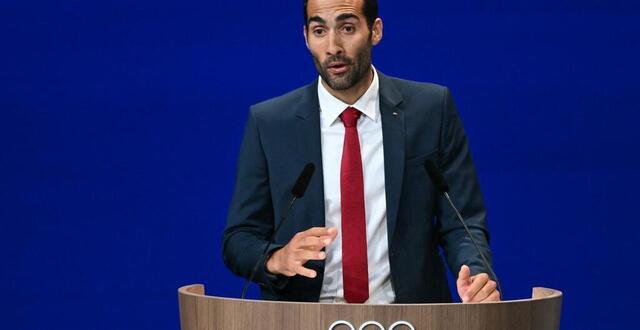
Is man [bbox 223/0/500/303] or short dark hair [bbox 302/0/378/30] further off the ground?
short dark hair [bbox 302/0/378/30]

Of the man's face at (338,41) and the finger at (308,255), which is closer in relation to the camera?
the finger at (308,255)

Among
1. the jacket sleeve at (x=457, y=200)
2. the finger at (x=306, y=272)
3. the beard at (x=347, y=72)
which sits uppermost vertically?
the beard at (x=347, y=72)

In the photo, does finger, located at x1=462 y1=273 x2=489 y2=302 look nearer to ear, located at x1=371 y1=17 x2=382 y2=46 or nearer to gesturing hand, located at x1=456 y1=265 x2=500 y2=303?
gesturing hand, located at x1=456 y1=265 x2=500 y2=303

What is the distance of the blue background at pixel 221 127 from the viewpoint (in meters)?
3.29

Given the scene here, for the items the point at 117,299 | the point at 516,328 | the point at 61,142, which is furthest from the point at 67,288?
the point at 516,328

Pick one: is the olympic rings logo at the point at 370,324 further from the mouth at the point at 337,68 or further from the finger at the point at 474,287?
the mouth at the point at 337,68

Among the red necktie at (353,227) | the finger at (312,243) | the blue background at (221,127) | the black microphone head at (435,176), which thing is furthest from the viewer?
the blue background at (221,127)

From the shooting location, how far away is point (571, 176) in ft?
10.8

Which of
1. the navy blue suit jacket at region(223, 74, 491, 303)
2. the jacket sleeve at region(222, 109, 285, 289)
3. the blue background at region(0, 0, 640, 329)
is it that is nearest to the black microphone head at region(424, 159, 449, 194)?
the navy blue suit jacket at region(223, 74, 491, 303)

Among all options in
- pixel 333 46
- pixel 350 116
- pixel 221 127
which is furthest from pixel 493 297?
pixel 221 127

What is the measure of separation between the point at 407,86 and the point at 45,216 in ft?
4.30

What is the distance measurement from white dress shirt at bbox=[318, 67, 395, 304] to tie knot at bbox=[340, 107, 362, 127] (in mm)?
11

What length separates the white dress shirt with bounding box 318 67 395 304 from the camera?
2.39 meters

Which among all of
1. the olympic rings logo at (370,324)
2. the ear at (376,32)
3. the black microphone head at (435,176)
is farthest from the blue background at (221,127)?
the olympic rings logo at (370,324)
